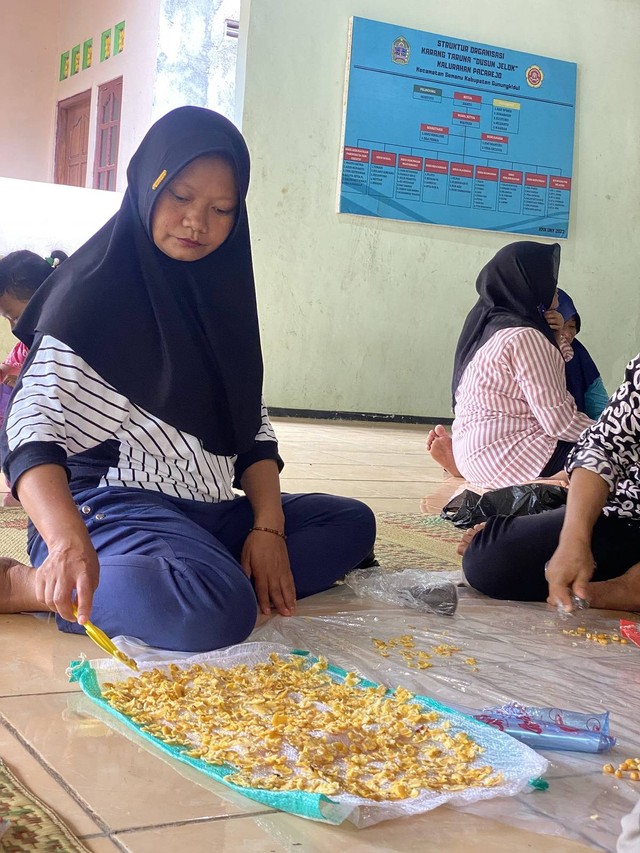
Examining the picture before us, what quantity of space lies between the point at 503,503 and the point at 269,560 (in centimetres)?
112

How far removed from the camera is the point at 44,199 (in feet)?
20.4

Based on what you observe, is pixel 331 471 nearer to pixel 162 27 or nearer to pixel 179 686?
pixel 179 686

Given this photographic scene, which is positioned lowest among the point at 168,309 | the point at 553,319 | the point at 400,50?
the point at 168,309

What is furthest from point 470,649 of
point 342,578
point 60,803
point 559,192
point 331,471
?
point 559,192

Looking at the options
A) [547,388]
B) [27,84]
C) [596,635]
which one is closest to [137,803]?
[596,635]

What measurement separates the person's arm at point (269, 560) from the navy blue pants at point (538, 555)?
1.61 feet

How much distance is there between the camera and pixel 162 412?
1.73 m

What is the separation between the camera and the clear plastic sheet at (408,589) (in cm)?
193

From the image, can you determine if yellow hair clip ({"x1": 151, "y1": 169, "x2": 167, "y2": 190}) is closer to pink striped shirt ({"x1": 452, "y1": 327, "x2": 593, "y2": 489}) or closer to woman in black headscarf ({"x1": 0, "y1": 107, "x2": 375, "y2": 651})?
woman in black headscarf ({"x1": 0, "y1": 107, "x2": 375, "y2": 651})

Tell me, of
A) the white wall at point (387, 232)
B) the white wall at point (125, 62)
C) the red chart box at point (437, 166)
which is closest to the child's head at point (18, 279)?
the white wall at point (387, 232)

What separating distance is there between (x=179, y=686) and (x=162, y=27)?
7029mm

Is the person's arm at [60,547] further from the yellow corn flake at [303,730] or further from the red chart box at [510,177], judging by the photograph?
the red chart box at [510,177]

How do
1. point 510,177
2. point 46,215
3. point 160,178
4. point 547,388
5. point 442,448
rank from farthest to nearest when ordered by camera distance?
point 510,177
point 46,215
point 442,448
point 547,388
point 160,178

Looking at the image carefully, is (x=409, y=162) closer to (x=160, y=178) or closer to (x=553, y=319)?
(x=553, y=319)
